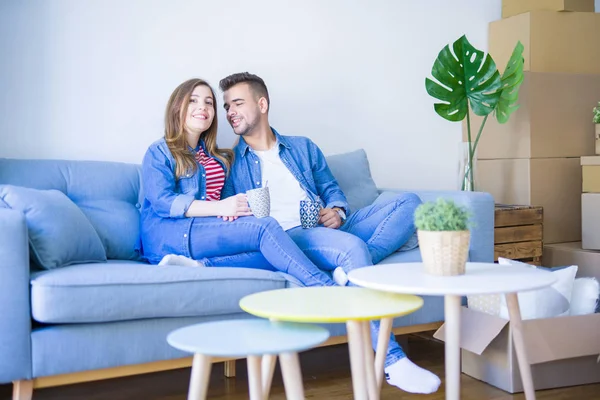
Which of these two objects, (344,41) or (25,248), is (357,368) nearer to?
(25,248)

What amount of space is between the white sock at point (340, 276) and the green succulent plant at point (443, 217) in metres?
0.69

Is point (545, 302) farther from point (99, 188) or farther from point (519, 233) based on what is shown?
point (99, 188)

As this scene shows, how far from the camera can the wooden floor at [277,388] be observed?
7.59 ft

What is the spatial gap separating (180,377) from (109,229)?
22.8 inches

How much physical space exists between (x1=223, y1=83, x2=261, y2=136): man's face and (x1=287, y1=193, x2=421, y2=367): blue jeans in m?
0.48

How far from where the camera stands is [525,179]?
3.46 metres

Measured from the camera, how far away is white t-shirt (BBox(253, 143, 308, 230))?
2791 mm

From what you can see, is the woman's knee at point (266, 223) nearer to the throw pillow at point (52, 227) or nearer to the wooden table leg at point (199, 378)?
the throw pillow at point (52, 227)

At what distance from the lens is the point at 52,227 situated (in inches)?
86.2

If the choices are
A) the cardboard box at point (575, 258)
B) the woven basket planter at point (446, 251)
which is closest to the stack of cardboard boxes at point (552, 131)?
the cardboard box at point (575, 258)

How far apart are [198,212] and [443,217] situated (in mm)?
1064

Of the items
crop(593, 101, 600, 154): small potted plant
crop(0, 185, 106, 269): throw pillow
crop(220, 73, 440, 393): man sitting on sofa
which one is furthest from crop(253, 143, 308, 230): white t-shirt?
crop(593, 101, 600, 154): small potted plant

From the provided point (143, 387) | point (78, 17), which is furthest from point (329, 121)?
point (143, 387)

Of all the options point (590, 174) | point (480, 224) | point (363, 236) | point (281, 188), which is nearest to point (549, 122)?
point (590, 174)
